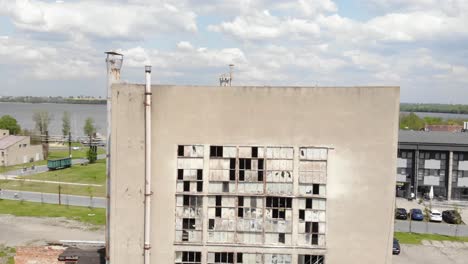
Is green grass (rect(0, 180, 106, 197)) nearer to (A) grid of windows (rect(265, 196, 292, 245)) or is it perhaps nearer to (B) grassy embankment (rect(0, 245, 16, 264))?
(B) grassy embankment (rect(0, 245, 16, 264))

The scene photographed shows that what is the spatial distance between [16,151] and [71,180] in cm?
1624

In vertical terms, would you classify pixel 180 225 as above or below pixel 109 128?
below

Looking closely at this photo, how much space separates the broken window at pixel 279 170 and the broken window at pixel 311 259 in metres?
2.14

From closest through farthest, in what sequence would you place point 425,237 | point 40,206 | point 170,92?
point 170,92
point 425,237
point 40,206

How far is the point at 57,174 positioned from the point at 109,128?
44.0 metres

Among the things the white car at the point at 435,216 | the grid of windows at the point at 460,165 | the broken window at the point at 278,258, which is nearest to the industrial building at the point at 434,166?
the grid of windows at the point at 460,165

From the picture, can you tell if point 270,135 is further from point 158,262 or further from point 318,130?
point 158,262

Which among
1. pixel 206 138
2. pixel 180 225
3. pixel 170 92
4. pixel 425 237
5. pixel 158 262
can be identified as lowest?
pixel 425 237

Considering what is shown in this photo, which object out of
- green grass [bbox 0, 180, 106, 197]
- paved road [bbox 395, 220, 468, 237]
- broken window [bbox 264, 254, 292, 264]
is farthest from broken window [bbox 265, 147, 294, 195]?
green grass [bbox 0, 180, 106, 197]

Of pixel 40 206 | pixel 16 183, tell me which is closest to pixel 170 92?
pixel 40 206

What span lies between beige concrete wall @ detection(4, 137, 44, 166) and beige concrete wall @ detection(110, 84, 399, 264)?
5351 cm

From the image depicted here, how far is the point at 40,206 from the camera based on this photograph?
1480 inches

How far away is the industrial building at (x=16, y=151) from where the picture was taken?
58.7 m

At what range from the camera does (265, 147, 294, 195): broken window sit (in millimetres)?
13320
